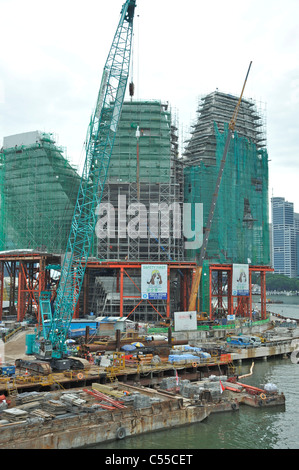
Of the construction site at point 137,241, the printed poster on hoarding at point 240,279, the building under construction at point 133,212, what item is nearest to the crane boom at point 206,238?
the construction site at point 137,241

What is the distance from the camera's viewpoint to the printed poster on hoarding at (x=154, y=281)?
3113 inches

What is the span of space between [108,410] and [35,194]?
6082 cm

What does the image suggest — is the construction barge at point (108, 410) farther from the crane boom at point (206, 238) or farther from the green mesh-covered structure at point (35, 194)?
the green mesh-covered structure at point (35, 194)

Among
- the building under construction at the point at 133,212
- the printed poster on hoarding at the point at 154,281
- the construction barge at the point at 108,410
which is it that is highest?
the building under construction at the point at 133,212

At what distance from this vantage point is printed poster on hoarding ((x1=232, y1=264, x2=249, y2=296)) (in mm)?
88375

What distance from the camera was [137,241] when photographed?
90.0m

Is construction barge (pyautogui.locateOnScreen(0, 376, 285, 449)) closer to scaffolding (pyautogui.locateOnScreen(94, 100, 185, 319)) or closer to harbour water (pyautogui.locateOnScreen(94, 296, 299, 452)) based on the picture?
harbour water (pyautogui.locateOnScreen(94, 296, 299, 452))

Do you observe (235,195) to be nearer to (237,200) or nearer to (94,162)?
(237,200)

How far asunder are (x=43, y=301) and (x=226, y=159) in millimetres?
54552

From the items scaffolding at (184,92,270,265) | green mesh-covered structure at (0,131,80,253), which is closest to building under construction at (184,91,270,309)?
scaffolding at (184,92,270,265)

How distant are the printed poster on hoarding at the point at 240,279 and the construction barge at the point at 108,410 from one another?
1798 inches

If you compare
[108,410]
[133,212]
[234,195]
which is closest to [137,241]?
[133,212]

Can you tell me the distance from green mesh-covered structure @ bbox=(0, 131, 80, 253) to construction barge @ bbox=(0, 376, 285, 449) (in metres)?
50.5
